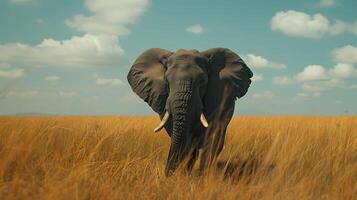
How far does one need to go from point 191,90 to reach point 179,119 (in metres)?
0.47

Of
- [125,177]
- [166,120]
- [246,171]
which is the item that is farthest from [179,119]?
[125,177]

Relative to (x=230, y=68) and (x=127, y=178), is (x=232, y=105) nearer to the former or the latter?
(x=230, y=68)

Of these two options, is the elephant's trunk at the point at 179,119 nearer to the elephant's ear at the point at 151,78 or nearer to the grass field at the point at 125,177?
the grass field at the point at 125,177

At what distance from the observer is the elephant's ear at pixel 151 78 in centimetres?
724

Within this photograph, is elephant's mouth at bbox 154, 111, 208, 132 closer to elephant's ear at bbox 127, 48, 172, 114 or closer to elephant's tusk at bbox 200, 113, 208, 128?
elephant's tusk at bbox 200, 113, 208, 128

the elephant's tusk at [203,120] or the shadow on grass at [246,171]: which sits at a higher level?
the elephant's tusk at [203,120]

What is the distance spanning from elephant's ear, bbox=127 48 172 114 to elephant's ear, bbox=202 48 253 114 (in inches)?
28.3

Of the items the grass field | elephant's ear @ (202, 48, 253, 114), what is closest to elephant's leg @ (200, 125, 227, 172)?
elephant's ear @ (202, 48, 253, 114)

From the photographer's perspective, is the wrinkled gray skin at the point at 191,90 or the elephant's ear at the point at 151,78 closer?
the wrinkled gray skin at the point at 191,90

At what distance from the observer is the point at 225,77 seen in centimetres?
749

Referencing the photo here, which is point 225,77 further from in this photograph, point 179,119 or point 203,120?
point 179,119

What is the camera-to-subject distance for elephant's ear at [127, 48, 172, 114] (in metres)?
7.24

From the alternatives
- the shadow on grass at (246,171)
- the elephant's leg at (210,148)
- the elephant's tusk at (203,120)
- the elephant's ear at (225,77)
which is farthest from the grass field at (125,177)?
the elephant's ear at (225,77)

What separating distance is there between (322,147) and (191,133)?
1.97m
